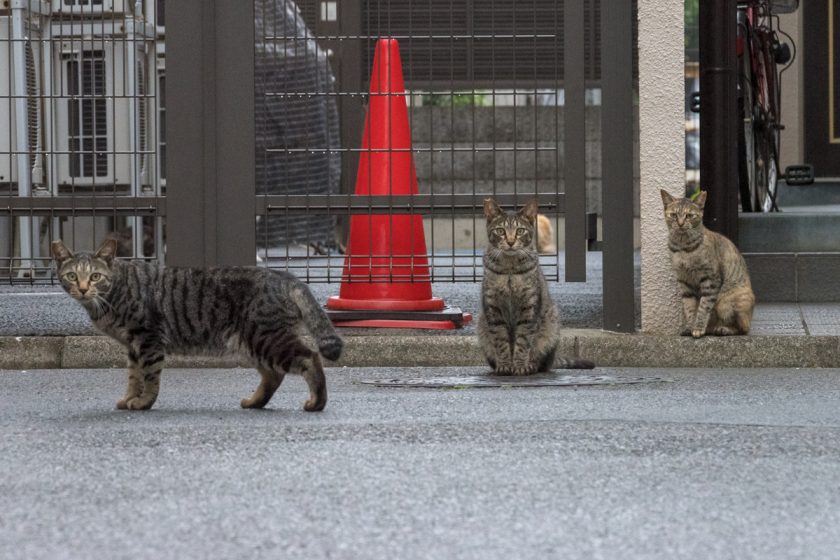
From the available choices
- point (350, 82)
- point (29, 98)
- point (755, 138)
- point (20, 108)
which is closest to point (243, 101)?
point (350, 82)

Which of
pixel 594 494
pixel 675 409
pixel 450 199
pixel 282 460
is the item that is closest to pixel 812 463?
pixel 594 494

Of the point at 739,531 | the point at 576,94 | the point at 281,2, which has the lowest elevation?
the point at 739,531

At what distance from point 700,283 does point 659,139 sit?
728 millimetres

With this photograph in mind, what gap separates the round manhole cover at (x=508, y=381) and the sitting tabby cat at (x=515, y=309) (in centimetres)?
10

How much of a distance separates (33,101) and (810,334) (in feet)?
13.6

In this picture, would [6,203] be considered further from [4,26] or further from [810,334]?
[810,334]

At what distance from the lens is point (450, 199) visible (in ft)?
25.3

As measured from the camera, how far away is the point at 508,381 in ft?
21.2

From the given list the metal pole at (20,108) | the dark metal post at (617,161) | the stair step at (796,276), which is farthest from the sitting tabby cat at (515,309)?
the metal pole at (20,108)

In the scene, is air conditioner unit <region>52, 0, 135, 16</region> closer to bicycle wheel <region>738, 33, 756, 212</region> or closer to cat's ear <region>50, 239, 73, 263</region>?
cat's ear <region>50, 239, 73, 263</region>

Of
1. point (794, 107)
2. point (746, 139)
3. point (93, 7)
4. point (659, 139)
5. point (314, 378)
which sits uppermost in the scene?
point (93, 7)

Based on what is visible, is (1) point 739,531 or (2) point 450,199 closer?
(1) point 739,531

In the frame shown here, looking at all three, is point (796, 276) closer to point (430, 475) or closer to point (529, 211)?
point (529, 211)

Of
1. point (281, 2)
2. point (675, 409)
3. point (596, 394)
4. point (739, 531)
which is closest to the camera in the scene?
point (739, 531)
